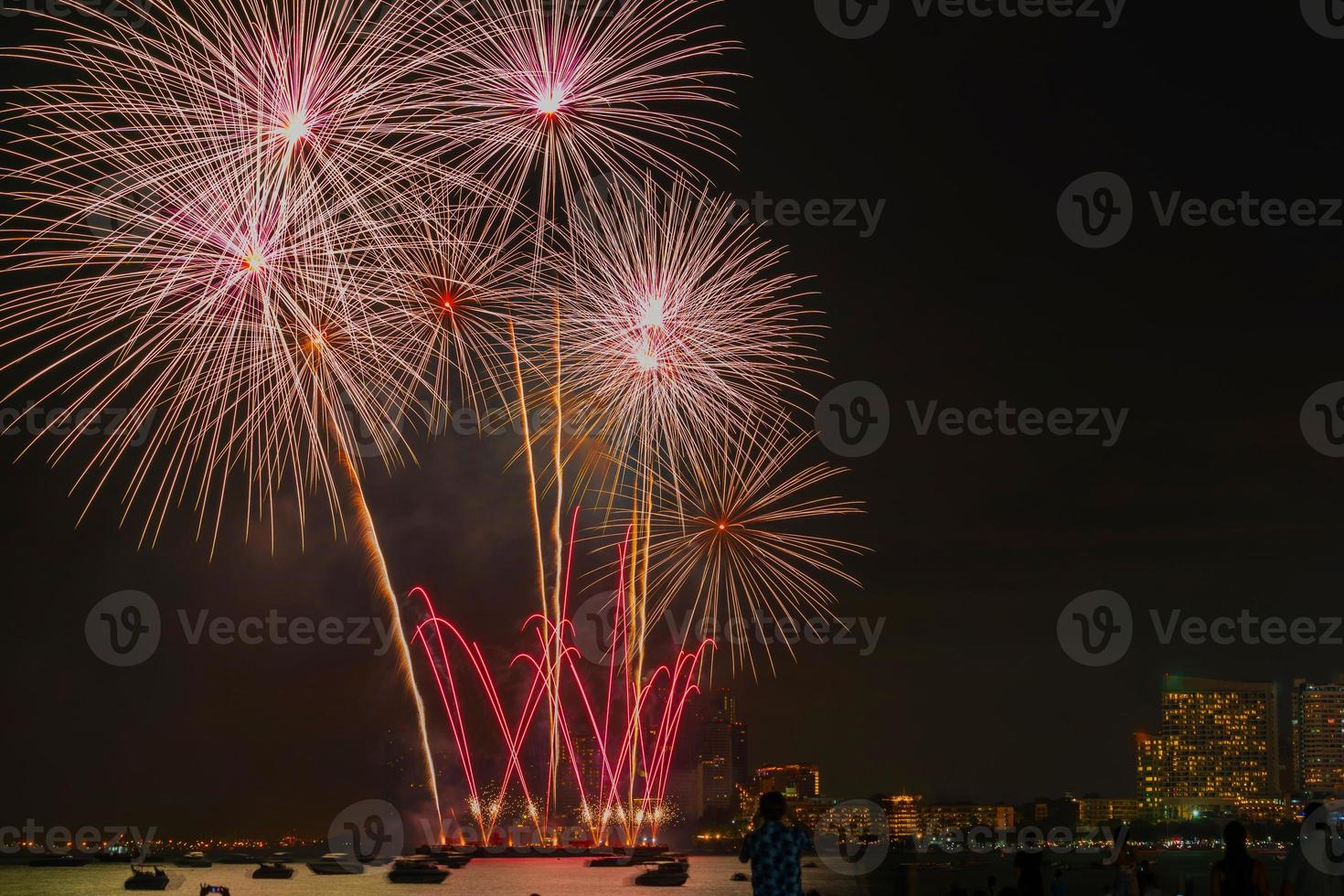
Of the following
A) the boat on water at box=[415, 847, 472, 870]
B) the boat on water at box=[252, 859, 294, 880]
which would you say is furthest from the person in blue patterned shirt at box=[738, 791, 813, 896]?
the boat on water at box=[252, 859, 294, 880]

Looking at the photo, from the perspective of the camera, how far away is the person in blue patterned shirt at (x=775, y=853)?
11.2 m

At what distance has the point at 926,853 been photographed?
175375 millimetres

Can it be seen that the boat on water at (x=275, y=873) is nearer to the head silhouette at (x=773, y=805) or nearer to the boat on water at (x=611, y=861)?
the boat on water at (x=611, y=861)

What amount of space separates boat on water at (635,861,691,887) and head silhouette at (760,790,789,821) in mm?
113943

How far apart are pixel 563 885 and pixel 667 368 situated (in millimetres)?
109536

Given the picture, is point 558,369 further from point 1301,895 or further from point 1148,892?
point 1301,895

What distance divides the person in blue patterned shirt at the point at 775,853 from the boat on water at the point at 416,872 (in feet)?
436

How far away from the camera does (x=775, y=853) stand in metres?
11.2

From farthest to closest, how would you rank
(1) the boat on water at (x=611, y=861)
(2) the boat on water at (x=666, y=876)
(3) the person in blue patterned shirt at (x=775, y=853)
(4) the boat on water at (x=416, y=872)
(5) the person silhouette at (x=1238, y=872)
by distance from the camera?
(1) the boat on water at (x=611, y=861) < (4) the boat on water at (x=416, y=872) < (2) the boat on water at (x=666, y=876) < (5) the person silhouette at (x=1238, y=872) < (3) the person in blue patterned shirt at (x=775, y=853)

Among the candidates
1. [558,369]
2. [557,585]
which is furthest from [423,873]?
[558,369]

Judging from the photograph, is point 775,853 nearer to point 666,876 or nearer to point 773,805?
point 773,805

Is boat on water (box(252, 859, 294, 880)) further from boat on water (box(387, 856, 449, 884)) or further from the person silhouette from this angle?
the person silhouette

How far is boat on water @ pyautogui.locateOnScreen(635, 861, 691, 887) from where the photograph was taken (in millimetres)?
122062

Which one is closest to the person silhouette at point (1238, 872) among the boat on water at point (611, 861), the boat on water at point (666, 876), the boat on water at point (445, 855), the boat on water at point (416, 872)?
the boat on water at point (666, 876)
